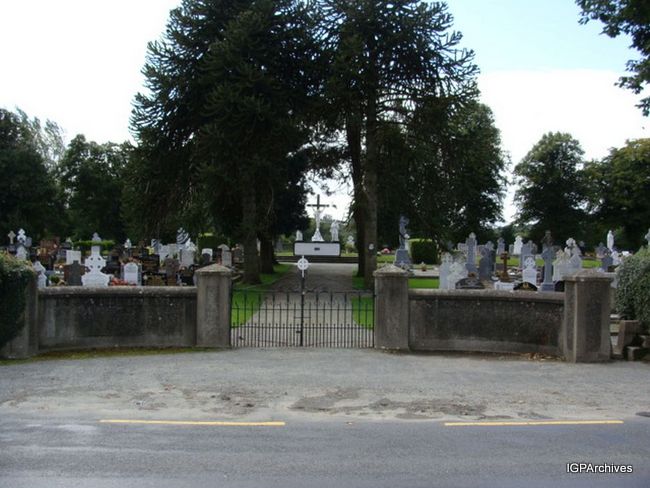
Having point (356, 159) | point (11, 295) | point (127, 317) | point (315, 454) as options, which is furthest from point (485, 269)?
point (315, 454)

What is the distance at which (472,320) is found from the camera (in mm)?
12883

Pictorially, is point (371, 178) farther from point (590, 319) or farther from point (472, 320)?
point (590, 319)

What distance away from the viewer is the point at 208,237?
174 feet

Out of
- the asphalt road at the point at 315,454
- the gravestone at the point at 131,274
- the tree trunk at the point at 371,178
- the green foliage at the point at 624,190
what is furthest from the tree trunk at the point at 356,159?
the green foliage at the point at 624,190

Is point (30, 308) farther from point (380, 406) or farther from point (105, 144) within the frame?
point (105, 144)

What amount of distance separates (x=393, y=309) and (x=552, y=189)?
209 ft

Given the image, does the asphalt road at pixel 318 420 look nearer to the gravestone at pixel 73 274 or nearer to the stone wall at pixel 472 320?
the stone wall at pixel 472 320

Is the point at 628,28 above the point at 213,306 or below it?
above

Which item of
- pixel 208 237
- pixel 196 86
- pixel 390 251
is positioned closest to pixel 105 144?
pixel 208 237

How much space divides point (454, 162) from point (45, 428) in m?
23.5

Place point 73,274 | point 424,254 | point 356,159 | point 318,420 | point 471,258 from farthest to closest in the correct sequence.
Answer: point 424,254 → point 471,258 → point 356,159 → point 73,274 → point 318,420

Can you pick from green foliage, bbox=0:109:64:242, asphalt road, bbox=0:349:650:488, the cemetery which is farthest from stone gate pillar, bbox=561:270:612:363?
green foliage, bbox=0:109:64:242

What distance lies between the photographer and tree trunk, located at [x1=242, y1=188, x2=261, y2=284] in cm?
2789

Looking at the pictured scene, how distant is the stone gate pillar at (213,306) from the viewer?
12.6 metres
